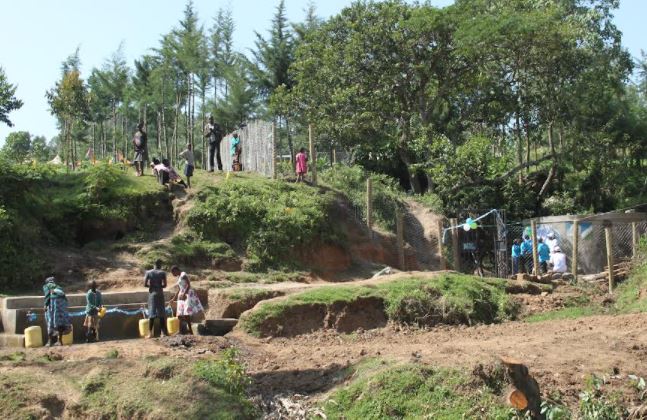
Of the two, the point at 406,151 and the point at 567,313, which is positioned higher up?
the point at 406,151

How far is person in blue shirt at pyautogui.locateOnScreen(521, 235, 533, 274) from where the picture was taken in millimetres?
21772

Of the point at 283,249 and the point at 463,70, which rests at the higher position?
the point at 463,70

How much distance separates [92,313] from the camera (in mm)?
13938

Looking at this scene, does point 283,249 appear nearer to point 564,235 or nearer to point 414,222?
point 414,222

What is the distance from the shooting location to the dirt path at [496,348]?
33.1ft

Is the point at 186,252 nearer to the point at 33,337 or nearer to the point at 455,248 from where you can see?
Answer: the point at 33,337

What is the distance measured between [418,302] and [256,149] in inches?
469

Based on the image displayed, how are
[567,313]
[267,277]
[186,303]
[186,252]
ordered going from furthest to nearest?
[186,252], [267,277], [567,313], [186,303]

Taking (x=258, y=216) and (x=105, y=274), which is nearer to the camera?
(x=105, y=274)

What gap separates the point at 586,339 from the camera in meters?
12.2

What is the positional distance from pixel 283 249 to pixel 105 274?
4.76 meters

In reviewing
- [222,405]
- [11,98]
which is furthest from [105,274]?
[11,98]

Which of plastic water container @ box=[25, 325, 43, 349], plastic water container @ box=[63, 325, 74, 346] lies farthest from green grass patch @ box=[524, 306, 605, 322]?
plastic water container @ box=[25, 325, 43, 349]

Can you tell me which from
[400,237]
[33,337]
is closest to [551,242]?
[400,237]
